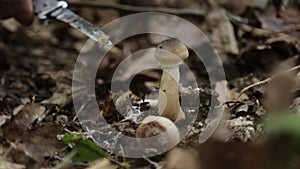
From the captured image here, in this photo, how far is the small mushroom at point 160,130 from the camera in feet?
4.94

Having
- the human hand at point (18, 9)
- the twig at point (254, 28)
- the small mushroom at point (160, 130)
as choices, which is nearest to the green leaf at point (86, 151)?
the small mushroom at point (160, 130)

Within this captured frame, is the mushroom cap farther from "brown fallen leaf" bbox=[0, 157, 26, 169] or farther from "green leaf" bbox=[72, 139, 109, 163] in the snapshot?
"brown fallen leaf" bbox=[0, 157, 26, 169]

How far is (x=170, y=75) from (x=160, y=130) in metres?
0.27

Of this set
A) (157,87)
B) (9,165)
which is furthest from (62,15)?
(9,165)

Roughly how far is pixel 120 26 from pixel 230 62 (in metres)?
0.73

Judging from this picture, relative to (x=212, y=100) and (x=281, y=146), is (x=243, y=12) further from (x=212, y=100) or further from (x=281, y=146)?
(x=281, y=146)

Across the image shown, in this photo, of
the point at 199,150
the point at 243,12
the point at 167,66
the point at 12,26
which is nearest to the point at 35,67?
the point at 12,26

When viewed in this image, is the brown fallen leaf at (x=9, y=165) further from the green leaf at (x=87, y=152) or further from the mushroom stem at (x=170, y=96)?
the mushroom stem at (x=170, y=96)

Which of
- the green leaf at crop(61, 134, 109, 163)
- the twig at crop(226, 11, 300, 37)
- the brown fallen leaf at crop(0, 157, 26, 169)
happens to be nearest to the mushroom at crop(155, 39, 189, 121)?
the green leaf at crop(61, 134, 109, 163)

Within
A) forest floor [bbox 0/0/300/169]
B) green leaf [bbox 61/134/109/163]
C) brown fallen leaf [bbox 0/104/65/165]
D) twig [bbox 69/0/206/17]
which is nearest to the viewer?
forest floor [bbox 0/0/300/169]

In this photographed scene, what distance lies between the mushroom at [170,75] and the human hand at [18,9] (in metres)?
0.92

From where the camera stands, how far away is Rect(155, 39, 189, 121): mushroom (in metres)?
1.64

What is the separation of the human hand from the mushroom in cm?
92

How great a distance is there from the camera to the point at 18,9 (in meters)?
2.45
